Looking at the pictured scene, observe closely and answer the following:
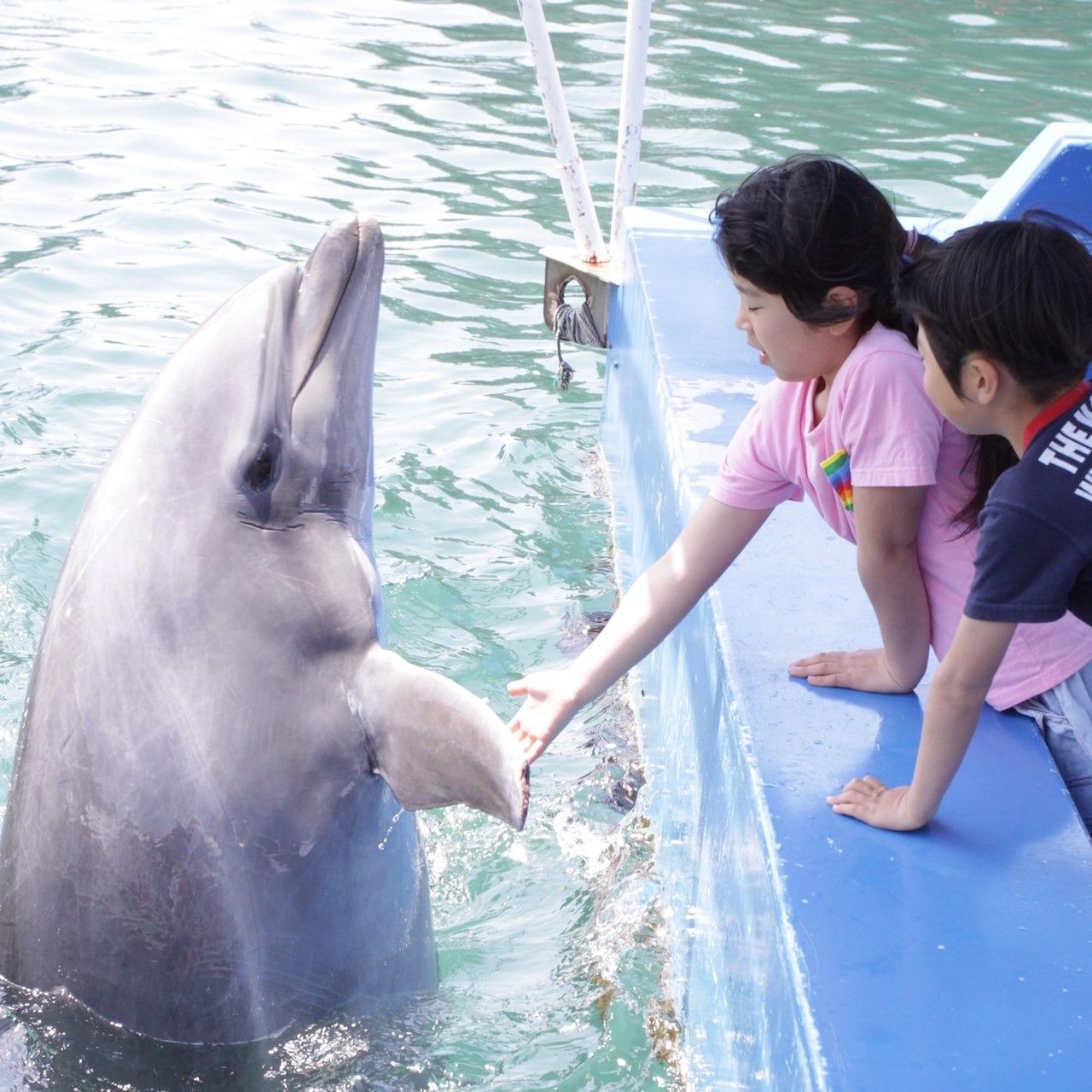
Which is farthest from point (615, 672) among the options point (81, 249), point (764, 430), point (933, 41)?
point (933, 41)

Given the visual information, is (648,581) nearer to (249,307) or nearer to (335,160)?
(249,307)

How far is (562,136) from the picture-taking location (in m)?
5.95

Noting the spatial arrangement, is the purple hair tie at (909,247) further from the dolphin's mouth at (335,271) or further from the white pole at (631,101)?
the white pole at (631,101)

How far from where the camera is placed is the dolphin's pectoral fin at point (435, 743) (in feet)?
8.66

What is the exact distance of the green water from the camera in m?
3.54

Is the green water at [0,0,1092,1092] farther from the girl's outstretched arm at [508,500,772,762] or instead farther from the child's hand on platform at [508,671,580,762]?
the girl's outstretched arm at [508,500,772,762]

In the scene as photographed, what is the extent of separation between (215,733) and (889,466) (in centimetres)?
140

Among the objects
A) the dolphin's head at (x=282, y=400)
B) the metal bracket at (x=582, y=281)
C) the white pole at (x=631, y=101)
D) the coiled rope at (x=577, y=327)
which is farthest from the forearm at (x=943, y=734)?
the coiled rope at (x=577, y=327)

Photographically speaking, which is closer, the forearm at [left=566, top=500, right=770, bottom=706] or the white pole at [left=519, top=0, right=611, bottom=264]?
the forearm at [left=566, top=500, right=770, bottom=706]

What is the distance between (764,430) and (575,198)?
3299 mm

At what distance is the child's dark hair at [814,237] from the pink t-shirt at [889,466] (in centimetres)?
13

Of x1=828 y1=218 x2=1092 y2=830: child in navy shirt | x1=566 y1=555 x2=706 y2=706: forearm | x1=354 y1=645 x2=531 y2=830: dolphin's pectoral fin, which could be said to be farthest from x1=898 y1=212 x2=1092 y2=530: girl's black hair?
x1=354 y1=645 x2=531 y2=830: dolphin's pectoral fin

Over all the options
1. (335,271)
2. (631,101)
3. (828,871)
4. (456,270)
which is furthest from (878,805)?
(456,270)

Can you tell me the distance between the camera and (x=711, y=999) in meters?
3.04
